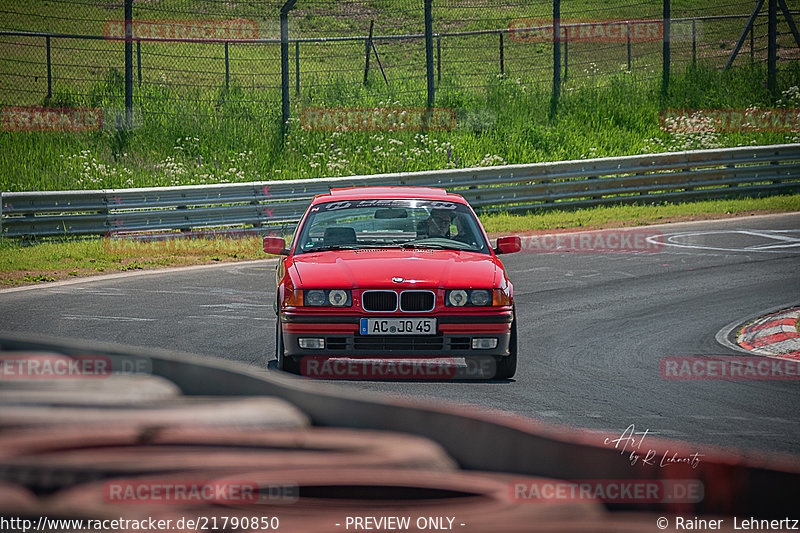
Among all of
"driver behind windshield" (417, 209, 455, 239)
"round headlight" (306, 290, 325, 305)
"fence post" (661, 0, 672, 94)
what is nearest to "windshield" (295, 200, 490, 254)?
"driver behind windshield" (417, 209, 455, 239)

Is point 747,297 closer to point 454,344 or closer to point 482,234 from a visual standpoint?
point 482,234

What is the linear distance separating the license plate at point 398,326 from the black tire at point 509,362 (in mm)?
632

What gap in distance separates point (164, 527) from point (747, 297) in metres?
10.8

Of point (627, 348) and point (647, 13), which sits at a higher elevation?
point (647, 13)

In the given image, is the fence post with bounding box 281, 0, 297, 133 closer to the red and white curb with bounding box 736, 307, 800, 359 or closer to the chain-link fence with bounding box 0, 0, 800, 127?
the chain-link fence with bounding box 0, 0, 800, 127

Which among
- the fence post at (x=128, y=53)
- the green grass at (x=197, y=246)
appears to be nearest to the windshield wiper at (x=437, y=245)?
the green grass at (x=197, y=246)

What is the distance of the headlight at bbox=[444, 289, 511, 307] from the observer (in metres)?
7.21

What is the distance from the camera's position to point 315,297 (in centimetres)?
723

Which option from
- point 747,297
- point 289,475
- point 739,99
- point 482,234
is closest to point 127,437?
point 289,475

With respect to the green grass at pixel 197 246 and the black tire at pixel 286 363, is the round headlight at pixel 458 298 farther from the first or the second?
the green grass at pixel 197 246

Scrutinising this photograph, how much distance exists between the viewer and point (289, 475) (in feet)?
5.87

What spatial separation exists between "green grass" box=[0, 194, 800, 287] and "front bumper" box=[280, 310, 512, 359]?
24.0 feet

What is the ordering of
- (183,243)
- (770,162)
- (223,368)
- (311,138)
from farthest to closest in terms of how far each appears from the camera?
(311,138) → (770,162) → (183,243) → (223,368)

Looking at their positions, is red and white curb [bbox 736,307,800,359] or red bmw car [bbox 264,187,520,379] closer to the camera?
red bmw car [bbox 264,187,520,379]
